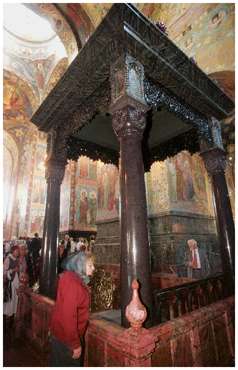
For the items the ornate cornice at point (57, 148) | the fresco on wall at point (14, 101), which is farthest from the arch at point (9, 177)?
the ornate cornice at point (57, 148)

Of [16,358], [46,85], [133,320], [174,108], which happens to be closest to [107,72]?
[174,108]

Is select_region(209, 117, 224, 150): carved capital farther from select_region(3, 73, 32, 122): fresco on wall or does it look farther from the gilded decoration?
select_region(3, 73, 32, 122): fresco on wall

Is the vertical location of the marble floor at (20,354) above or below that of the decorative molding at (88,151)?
below

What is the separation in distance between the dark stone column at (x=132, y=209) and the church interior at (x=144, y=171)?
1 cm

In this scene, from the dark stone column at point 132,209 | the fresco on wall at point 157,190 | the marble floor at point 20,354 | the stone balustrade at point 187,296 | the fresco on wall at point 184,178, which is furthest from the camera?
the fresco on wall at point 184,178

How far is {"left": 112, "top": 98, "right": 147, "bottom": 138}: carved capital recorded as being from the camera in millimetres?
2938

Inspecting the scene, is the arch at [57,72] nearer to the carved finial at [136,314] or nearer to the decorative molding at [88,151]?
the decorative molding at [88,151]

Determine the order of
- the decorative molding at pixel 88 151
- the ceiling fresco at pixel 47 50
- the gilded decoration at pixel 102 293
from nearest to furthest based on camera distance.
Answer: the gilded decoration at pixel 102 293, the decorative molding at pixel 88 151, the ceiling fresco at pixel 47 50

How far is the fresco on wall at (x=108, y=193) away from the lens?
360 inches

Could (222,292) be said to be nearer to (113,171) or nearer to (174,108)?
(174,108)

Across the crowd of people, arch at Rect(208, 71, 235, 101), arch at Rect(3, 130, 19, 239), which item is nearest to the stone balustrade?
the crowd of people

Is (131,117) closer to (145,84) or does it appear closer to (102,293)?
(145,84)

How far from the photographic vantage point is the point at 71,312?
84.0 inches

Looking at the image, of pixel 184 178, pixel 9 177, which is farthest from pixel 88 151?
pixel 9 177
